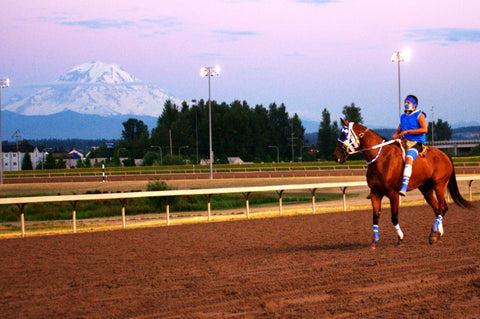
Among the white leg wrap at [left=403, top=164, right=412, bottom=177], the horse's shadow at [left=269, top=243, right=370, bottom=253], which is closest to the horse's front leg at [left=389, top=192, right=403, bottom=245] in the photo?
the white leg wrap at [left=403, top=164, right=412, bottom=177]

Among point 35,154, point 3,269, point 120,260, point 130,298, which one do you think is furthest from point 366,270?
point 35,154

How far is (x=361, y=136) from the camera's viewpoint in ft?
33.4

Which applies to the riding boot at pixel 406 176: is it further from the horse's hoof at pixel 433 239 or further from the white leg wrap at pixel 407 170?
the horse's hoof at pixel 433 239

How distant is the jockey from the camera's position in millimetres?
10133

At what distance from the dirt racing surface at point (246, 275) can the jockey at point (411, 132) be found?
122 cm

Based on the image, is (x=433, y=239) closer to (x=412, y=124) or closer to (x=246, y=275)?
(x=412, y=124)

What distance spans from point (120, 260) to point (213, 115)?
97757 millimetres

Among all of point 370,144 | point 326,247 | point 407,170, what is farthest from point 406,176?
point 326,247

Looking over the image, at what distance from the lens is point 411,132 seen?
10438 mm

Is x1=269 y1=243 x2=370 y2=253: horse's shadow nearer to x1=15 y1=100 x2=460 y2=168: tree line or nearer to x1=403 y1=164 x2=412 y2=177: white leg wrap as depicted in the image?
x1=403 y1=164 x2=412 y2=177: white leg wrap

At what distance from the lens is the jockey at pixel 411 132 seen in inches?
399

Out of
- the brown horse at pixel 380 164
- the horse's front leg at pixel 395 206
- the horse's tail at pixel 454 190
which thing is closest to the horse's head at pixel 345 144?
the brown horse at pixel 380 164

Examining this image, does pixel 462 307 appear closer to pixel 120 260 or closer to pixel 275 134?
pixel 120 260

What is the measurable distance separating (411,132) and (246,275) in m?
4.25
